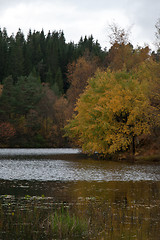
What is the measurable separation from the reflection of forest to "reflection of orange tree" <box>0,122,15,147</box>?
79.8 meters

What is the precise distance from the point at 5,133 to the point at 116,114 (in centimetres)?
5692

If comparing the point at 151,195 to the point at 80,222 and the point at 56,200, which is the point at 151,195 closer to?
the point at 56,200

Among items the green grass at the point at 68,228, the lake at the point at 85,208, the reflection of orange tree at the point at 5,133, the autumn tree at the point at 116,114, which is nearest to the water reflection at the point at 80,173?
the lake at the point at 85,208

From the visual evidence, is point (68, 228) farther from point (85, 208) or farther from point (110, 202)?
point (110, 202)

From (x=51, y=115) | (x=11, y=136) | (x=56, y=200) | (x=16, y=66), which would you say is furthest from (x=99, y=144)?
(x=16, y=66)

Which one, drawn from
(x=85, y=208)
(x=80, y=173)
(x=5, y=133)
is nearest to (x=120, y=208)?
(x=85, y=208)

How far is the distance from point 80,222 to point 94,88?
4407cm

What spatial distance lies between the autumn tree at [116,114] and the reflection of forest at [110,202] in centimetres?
2441

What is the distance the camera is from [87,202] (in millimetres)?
17688

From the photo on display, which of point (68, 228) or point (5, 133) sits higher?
point (5, 133)

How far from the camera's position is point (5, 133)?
104375 millimetres

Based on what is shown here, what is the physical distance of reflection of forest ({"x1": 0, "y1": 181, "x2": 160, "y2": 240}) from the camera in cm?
1234

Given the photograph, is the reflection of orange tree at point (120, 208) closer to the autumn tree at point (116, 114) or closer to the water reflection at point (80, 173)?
the water reflection at point (80, 173)

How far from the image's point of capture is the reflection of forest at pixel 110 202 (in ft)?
40.5
